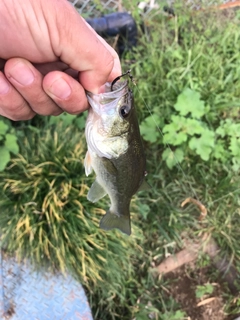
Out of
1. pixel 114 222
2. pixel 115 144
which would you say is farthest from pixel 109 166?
pixel 114 222

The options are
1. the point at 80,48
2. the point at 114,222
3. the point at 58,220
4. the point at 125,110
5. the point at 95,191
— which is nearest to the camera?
the point at 80,48

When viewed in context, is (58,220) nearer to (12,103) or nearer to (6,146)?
(6,146)

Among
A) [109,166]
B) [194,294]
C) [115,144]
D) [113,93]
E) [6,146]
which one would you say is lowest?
[194,294]

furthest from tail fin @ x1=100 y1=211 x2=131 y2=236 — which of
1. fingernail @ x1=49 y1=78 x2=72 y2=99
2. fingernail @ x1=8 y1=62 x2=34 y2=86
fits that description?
fingernail @ x1=8 y1=62 x2=34 y2=86

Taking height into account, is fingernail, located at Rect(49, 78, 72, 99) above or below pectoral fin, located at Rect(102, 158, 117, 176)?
above

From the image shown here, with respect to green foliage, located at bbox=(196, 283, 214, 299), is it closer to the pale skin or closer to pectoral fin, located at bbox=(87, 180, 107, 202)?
pectoral fin, located at bbox=(87, 180, 107, 202)
